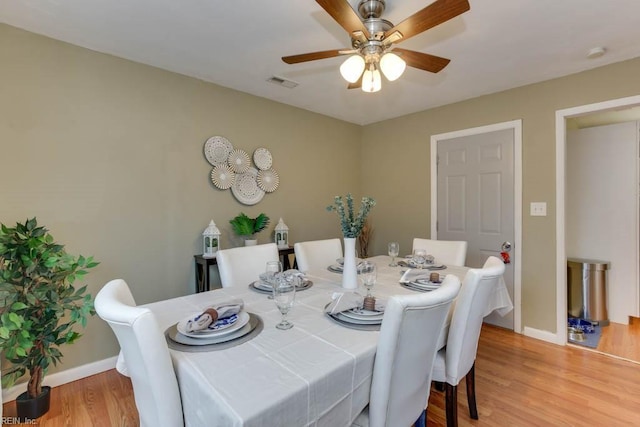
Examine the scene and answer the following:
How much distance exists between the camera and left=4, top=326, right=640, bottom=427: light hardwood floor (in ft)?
5.95

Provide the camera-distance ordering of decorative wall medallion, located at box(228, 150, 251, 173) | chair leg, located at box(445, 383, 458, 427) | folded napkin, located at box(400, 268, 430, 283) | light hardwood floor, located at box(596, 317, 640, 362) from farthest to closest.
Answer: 1. decorative wall medallion, located at box(228, 150, 251, 173)
2. light hardwood floor, located at box(596, 317, 640, 362)
3. folded napkin, located at box(400, 268, 430, 283)
4. chair leg, located at box(445, 383, 458, 427)

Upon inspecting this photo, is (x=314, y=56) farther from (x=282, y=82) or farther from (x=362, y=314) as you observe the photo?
(x=362, y=314)

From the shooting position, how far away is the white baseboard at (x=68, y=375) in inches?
77.9

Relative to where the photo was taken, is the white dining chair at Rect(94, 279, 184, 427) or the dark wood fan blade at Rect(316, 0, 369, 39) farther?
the dark wood fan blade at Rect(316, 0, 369, 39)

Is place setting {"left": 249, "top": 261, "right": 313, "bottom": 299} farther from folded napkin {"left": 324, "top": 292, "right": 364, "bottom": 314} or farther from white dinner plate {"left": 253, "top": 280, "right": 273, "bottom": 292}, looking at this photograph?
folded napkin {"left": 324, "top": 292, "right": 364, "bottom": 314}

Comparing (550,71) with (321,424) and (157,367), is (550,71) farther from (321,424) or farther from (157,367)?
(157,367)

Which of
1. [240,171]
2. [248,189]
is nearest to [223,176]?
[240,171]

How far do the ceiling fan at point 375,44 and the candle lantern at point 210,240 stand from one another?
162cm

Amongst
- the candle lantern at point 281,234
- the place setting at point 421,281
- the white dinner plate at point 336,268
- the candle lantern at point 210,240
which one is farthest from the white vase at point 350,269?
the candle lantern at point 281,234

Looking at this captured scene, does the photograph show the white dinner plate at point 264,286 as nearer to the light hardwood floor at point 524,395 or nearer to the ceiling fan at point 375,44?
the light hardwood floor at point 524,395

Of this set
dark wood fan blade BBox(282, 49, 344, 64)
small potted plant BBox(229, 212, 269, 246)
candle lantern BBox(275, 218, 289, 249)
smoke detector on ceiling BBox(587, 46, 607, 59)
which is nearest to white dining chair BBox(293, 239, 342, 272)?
small potted plant BBox(229, 212, 269, 246)

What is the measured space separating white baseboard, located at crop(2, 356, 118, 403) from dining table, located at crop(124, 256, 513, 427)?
1.48 meters

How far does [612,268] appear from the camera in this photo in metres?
3.24

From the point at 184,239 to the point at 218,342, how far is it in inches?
73.5
